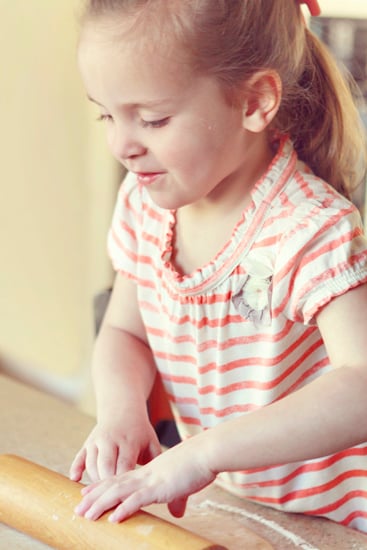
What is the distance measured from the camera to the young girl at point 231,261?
2.66 feet

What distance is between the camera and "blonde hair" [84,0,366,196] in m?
0.81

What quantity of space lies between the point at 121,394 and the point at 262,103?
0.33m

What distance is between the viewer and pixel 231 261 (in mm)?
917

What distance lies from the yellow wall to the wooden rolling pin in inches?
33.3

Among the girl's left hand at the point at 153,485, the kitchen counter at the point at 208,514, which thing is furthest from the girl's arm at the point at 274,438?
the kitchen counter at the point at 208,514

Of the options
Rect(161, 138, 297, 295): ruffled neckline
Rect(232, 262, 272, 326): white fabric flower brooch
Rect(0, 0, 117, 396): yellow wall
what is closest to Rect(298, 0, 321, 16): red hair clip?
Rect(161, 138, 297, 295): ruffled neckline

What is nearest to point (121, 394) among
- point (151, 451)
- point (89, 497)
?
point (151, 451)

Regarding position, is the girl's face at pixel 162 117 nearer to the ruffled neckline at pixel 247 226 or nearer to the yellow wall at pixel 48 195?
the ruffled neckline at pixel 247 226

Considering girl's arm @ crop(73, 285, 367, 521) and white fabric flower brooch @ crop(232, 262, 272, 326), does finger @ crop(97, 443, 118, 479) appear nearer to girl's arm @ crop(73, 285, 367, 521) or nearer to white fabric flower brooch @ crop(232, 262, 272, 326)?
girl's arm @ crop(73, 285, 367, 521)

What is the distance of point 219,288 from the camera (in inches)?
36.4

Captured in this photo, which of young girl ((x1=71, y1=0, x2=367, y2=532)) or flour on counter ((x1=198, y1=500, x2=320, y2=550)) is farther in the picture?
flour on counter ((x1=198, y1=500, x2=320, y2=550))

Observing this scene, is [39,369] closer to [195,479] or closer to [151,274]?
[151,274]

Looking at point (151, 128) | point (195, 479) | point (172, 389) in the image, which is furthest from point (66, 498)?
point (151, 128)

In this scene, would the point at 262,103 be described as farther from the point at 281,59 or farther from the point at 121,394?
the point at 121,394
